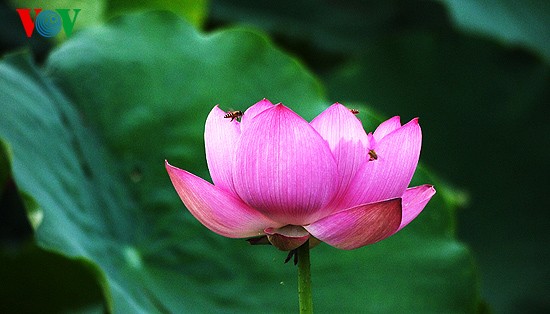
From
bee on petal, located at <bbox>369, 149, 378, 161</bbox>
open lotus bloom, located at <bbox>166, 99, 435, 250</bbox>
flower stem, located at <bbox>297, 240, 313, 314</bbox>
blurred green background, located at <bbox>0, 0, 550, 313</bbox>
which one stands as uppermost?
bee on petal, located at <bbox>369, 149, 378, 161</bbox>

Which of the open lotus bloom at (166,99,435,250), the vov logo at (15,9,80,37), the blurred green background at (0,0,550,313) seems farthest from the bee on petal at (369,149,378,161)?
the vov logo at (15,9,80,37)

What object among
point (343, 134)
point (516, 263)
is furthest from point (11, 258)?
point (516, 263)

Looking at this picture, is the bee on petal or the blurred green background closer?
the bee on petal

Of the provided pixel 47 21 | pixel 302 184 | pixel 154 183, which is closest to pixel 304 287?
pixel 302 184

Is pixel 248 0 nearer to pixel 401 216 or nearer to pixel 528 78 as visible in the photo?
pixel 528 78

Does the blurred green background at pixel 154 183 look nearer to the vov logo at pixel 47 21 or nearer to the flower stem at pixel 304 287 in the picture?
the vov logo at pixel 47 21

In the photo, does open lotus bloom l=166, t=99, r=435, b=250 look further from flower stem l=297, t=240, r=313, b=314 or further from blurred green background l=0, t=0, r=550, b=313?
blurred green background l=0, t=0, r=550, b=313

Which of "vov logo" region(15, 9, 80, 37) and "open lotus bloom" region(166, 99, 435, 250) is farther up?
"open lotus bloom" region(166, 99, 435, 250)
